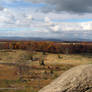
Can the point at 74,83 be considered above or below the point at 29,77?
above

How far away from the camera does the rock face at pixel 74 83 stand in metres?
6.31

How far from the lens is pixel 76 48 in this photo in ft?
163

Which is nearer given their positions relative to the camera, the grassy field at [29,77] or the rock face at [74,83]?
the rock face at [74,83]

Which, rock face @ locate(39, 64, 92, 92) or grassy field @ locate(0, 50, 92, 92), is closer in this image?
rock face @ locate(39, 64, 92, 92)

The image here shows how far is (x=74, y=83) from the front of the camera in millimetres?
6387

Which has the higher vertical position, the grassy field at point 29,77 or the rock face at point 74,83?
the rock face at point 74,83

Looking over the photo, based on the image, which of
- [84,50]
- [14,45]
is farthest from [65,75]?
[14,45]

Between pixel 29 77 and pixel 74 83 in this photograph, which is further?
pixel 29 77

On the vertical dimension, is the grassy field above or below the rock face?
below

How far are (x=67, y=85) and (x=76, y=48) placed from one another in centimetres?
4376

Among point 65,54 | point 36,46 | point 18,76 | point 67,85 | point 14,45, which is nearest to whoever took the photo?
point 67,85

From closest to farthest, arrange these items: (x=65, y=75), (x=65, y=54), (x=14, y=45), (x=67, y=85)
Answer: (x=67, y=85)
(x=65, y=75)
(x=65, y=54)
(x=14, y=45)

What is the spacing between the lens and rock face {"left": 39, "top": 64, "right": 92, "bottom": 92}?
6.31 m

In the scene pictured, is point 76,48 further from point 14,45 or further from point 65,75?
point 65,75
